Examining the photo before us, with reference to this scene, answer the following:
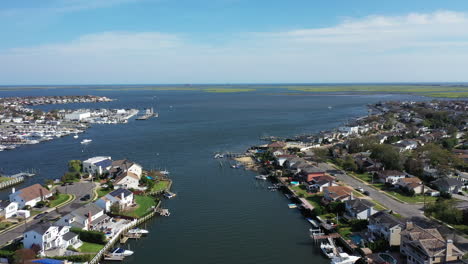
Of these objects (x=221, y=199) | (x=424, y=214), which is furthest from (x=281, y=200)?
(x=424, y=214)

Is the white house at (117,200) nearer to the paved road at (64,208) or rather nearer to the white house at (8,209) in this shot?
the paved road at (64,208)

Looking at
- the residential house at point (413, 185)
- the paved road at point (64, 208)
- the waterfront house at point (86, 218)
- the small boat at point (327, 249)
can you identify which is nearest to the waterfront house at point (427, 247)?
the small boat at point (327, 249)

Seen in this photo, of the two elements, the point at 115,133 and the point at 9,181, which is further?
the point at 115,133

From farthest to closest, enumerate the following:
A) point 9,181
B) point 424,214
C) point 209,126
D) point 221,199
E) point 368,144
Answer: point 209,126, point 368,144, point 9,181, point 221,199, point 424,214

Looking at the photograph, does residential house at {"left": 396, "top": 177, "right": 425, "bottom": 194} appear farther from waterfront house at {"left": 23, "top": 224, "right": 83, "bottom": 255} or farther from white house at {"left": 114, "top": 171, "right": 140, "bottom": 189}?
waterfront house at {"left": 23, "top": 224, "right": 83, "bottom": 255}

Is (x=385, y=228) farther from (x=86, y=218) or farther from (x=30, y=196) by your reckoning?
(x=30, y=196)

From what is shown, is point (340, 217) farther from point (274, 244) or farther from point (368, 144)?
point (368, 144)

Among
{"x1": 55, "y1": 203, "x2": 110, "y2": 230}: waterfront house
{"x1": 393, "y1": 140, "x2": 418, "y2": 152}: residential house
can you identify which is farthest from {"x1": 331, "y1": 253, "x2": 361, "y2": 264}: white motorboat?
{"x1": 393, "y1": 140, "x2": 418, "y2": 152}: residential house
